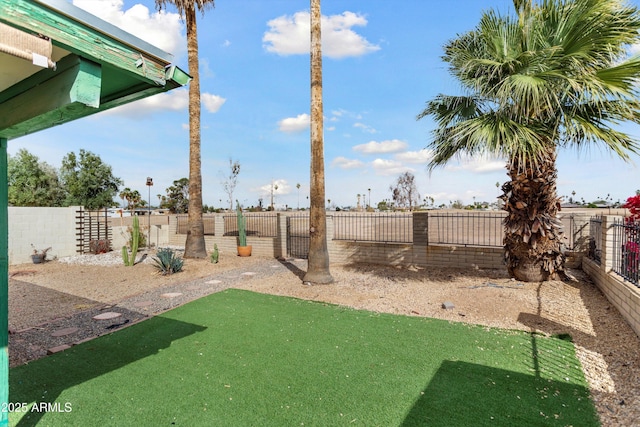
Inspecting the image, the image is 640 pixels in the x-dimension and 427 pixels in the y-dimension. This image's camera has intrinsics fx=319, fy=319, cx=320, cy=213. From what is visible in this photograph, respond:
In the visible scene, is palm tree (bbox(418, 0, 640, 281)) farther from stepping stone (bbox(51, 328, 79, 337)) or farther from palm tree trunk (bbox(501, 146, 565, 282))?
stepping stone (bbox(51, 328, 79, 337))

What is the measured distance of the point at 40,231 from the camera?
1200 cm

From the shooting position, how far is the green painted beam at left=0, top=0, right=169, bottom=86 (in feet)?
4.72

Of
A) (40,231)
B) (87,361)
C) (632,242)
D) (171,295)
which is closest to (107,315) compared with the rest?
(171,295)

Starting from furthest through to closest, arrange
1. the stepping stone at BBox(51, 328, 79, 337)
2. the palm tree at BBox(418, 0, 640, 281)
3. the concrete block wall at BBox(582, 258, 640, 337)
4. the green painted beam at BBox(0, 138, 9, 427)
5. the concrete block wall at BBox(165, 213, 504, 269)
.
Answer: the concrete block wall at BBox(165, 213, 504, 269) < the palm tree at BBox(418, 0, 640, 281) < the stepping stone at BBox(51, 328, 79, 337) < the concrete block wall at BBox(582, 258, 640, 337) < the green painted beam at BBox(0, 138, 9, 427)

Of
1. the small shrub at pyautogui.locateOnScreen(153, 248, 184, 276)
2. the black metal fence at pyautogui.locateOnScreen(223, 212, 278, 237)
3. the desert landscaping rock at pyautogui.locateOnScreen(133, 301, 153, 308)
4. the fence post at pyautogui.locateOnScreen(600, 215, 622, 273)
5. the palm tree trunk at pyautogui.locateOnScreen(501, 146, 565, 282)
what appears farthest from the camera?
the black metal fence at pyautogui.locateOnScreen(223, 212, 278, 237)

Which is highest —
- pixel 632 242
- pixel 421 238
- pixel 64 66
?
pixel 64 66

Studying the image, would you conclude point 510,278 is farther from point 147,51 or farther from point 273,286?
point 147,51

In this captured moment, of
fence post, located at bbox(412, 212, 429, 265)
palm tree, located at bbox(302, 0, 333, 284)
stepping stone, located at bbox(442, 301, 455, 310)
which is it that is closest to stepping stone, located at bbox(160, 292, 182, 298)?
palm tree, located at bbox(302, 0, 333, 284)

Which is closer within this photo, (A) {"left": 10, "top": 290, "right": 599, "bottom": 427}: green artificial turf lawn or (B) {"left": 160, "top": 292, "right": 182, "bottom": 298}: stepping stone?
(A) {"left": 10, "top": 290, "right": 599, "bottom": 427}: green artificial turf lawn

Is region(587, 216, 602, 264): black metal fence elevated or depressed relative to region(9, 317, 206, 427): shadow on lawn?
elevated

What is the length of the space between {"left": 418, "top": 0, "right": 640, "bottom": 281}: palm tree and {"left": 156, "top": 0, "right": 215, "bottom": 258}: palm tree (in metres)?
7.60

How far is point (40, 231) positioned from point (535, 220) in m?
15.9

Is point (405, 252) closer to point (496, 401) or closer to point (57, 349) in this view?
point (496, 401)

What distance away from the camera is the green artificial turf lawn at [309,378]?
8.58 feet
